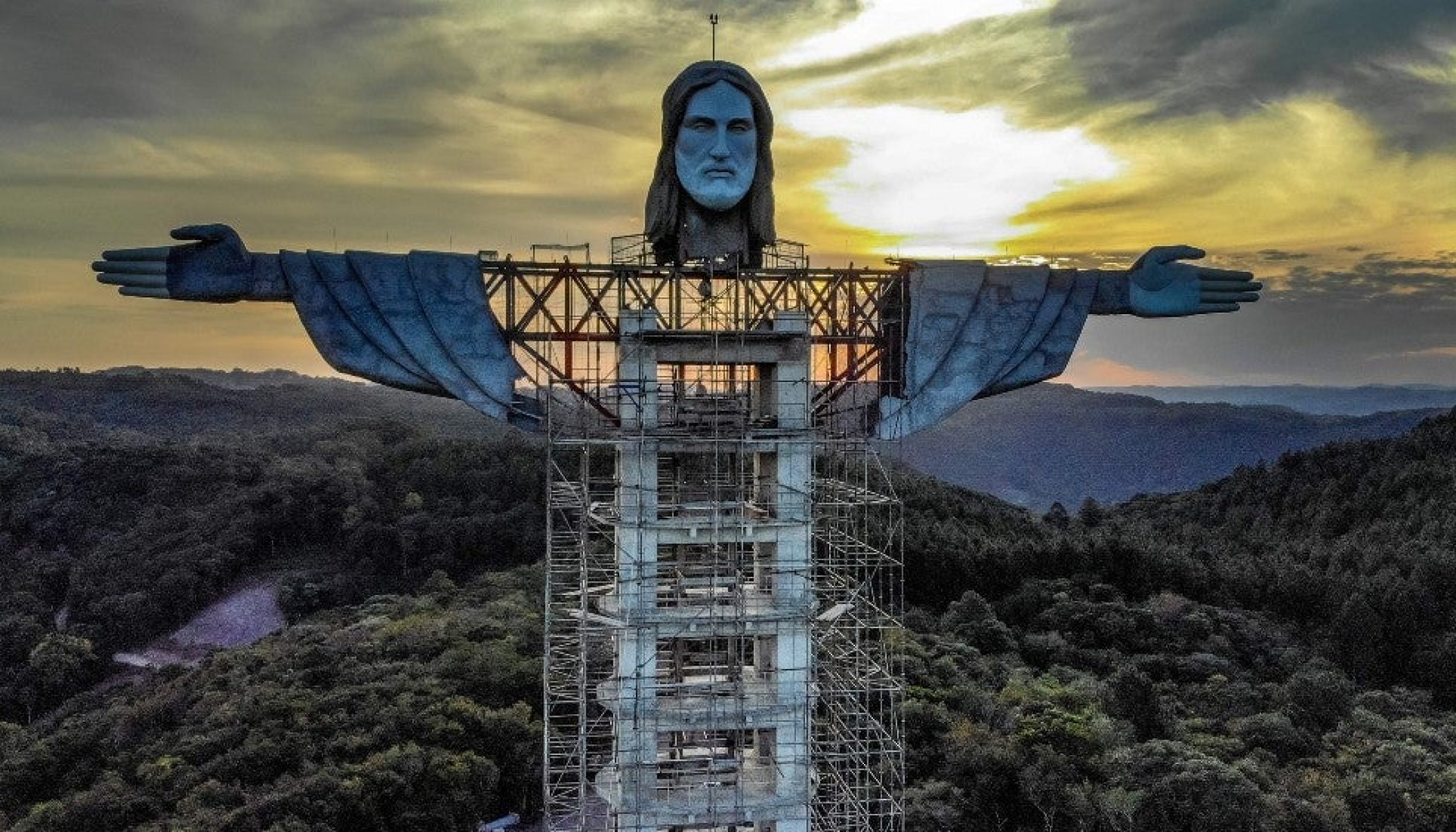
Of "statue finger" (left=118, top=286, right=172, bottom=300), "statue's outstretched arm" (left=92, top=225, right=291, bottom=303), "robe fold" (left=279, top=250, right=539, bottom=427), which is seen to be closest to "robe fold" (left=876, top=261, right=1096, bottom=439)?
"robe fold" (left=279, top=250, right=539, bottom=427)

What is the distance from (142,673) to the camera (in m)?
57.9

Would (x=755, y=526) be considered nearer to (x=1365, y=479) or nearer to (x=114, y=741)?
(x=114, y=741)

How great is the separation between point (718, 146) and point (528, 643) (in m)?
28.0

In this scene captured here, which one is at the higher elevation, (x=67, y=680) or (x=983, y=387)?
(x=983, y=387)

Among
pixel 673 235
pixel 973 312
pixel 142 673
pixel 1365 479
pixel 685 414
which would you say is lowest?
pixel 142 673

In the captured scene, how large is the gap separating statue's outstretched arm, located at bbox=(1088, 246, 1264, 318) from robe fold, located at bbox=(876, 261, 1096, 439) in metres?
0.44

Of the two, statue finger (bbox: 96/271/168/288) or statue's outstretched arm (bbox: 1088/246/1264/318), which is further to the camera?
statue's outstretched arm (bbox: 1088/246/1264/318)

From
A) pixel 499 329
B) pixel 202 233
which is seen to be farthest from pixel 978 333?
pixel 202 233

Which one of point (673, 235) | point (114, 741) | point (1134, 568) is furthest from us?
point (1134, 568)

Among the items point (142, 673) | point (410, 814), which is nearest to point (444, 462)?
point (142, 673)

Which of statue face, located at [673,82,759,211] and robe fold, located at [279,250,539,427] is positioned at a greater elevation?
statue face, located at [673,82,759,211]

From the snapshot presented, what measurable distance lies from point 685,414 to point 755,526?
232cm

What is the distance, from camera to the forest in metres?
29.7

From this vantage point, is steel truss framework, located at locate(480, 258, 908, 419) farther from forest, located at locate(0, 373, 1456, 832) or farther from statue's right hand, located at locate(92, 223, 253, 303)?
forest, located at locate(0, 373, 1456, 832)
